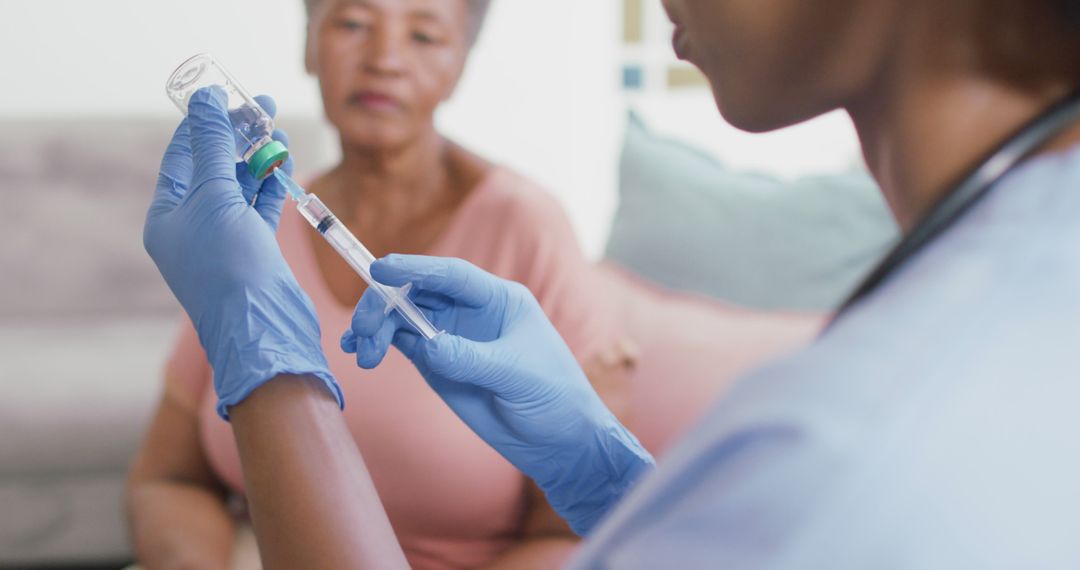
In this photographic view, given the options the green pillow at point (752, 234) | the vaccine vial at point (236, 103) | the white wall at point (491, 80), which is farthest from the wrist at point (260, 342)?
the white wall at point (491, 80)

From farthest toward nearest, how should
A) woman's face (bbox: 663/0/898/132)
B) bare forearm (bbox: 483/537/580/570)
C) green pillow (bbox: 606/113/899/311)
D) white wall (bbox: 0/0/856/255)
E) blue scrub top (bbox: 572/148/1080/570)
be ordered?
white wall (bbox: 0/0/856/255)
green pillow (bbox: 606/113/899/311)
bare forearm (bbox: 483/537/580/570)
woman's face (bbox: 663/0/898/132)
blue scrub top (bbox: 572/148/1080/570)

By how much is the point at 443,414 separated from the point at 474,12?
525 millimetres

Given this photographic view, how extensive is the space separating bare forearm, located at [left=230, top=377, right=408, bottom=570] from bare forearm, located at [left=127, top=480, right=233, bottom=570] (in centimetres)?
47

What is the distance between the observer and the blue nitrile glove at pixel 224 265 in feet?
2.58

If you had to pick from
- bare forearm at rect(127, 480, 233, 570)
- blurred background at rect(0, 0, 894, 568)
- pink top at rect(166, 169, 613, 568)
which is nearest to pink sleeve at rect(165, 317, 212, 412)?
pink top at rect(166, 169, 613, 568)

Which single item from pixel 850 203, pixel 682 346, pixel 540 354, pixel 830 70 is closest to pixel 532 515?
pixel 540 354

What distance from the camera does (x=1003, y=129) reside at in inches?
19.5

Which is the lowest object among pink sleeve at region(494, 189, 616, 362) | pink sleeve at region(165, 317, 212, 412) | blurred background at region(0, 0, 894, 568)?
blurred background at region(0, 0, 894, 568)

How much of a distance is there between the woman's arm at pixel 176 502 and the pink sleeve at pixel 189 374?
0.01 m

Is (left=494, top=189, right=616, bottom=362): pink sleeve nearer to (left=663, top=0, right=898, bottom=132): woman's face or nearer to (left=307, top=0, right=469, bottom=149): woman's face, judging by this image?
(left=307, top=0, right=469, bottom=149): woman's face

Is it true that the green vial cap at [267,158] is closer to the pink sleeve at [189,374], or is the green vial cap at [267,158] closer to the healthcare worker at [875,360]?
the healthcare worker at [875,360]

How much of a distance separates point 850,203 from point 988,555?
1.47 metres

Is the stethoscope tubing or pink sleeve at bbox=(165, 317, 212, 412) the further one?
pink sleeve at bbox=(165, 317, 212, 412)

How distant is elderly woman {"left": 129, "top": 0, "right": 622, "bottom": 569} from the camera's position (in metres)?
1.14
